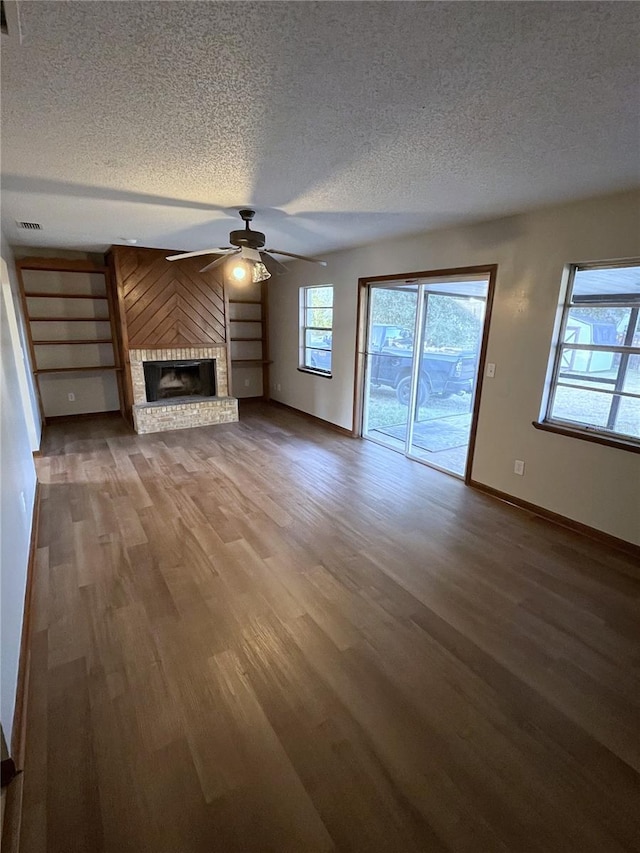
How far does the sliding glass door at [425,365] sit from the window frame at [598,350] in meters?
0.72

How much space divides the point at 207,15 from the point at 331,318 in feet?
14.5

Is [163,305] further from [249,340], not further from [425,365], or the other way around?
[425,365]

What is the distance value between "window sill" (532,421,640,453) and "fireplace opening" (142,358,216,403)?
177 inches

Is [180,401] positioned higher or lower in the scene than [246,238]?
lower

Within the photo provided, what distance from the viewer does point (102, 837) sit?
1.21 meters

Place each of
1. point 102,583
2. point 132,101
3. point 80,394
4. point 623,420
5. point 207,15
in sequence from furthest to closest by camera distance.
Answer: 1. point 80,394
2. point 623,420
3. point 102,583
4. point 132,101
5. point 207,15

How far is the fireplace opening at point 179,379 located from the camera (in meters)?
5.47

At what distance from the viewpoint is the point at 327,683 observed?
1743 mm

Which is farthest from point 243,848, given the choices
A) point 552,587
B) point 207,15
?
point 207,15

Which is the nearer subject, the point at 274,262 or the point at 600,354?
the point at 600,354

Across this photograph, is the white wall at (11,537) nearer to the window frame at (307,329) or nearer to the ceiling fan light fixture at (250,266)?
the ceiling fan light fixture at (250,266)

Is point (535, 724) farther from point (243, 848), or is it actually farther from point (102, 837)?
point (102, 837)

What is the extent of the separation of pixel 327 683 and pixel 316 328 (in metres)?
4.92

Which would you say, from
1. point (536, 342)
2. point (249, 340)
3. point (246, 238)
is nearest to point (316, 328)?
point (249, 340)
